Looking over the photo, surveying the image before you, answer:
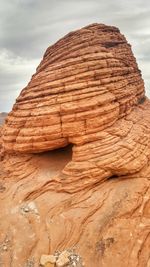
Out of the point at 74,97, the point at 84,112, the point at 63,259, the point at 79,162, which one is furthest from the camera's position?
the point at 74,97

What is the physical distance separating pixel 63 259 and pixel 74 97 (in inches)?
312

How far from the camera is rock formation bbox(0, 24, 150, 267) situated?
14.7 metres

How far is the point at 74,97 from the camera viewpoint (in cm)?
1759

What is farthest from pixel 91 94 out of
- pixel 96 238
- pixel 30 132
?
pixel 96 238

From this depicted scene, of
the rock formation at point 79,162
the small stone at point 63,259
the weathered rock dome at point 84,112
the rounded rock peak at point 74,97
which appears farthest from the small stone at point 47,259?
the rounded rock peak at point 74,97

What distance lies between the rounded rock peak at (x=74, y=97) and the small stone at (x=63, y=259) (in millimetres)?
5501

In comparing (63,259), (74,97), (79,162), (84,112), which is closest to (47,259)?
(63,259)

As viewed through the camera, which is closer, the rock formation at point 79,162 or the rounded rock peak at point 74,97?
the rock formation at point 79,162

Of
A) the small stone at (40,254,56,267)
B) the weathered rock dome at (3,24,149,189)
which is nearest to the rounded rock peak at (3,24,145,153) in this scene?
the weathered rock dome at (3,24,149,189)

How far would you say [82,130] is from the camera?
17.2 m

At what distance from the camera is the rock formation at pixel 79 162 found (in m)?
14.7

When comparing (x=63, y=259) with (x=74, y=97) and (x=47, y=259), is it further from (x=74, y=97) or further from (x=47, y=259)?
(x=74, y=97)

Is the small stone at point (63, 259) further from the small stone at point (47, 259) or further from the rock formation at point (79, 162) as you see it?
the rock formation at point (79, 162)

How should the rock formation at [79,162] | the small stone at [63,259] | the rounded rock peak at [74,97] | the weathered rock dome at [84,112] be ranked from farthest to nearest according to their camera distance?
the rounded rock peak at [74,97], the weathered rock dome at [84,112], the rock formation at [79,162], the small stone at [63,259]
